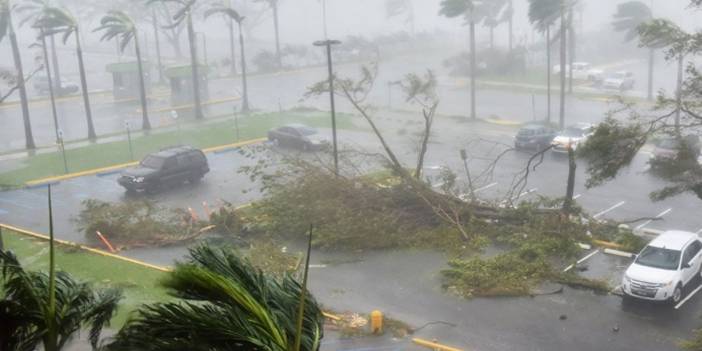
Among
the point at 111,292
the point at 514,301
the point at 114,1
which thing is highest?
the point at 114,1

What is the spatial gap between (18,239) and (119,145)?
1461cm

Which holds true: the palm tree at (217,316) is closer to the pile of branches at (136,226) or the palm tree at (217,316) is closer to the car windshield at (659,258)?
the car windshield at (659,258)

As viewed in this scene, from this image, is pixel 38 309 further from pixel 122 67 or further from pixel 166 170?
pixel 122 67

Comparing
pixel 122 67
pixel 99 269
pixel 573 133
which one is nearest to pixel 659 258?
pixel 99 269

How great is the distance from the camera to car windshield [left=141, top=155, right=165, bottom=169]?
2859cm

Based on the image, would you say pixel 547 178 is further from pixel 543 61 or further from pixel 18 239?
pixel 543 61

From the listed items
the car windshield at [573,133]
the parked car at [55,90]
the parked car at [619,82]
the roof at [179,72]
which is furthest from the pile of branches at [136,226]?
the parked car at [619,82]

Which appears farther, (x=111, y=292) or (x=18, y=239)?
(x=18, y=239)

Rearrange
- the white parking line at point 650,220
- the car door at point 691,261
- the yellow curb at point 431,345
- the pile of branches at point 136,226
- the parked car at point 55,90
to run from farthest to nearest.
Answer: the parked car at point 55,90 → the white parking line at point 650,220 → the pile of branches at point 136,226 → the car door at point 691,261 → the yellow curb at point 431,345

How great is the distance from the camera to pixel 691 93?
17.5m

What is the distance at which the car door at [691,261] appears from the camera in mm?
17594

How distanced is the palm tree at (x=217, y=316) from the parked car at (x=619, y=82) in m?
48.7

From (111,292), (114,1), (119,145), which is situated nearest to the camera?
(111,292)

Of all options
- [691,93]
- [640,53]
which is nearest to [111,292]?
[691,93]
